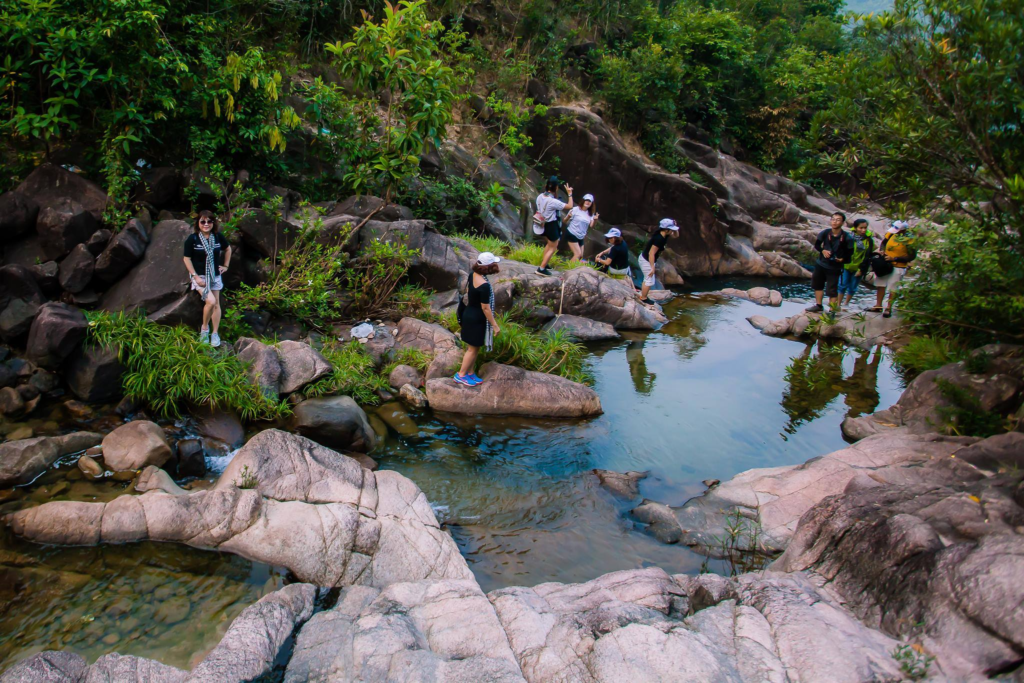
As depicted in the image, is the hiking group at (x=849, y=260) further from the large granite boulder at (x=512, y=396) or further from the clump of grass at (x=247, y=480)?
the clump of grass at (x=247, y=480)

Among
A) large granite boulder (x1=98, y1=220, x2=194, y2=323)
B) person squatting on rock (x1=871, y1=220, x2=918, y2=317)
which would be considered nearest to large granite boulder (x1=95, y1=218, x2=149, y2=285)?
large granite boulder (x1=98, y1=220, x2=194, y2=323)

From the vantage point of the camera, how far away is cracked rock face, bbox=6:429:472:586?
569cm

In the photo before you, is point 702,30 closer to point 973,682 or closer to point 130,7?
point 130,7

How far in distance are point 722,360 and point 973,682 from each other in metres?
8.85

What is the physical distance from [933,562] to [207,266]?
8763mm

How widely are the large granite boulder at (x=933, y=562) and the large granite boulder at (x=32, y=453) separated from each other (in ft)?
24.3

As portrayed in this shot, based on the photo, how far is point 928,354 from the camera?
1085cm

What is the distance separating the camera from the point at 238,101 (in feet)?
37.0

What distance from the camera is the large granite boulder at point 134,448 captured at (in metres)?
6.88

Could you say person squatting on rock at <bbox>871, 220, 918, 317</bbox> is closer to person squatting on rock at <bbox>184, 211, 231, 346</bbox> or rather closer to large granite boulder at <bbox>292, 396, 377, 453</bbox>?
large granite boulder at <bbox>292, 396, 377, 453</bbox>

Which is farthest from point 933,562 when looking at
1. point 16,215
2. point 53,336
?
point 16,215

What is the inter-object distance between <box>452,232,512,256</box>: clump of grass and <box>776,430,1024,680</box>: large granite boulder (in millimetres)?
9479

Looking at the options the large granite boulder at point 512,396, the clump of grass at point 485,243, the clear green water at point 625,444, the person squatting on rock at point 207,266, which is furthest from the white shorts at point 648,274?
the person squatting on rock at point 207,266

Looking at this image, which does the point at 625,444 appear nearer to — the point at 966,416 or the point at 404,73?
the point at 966,416
